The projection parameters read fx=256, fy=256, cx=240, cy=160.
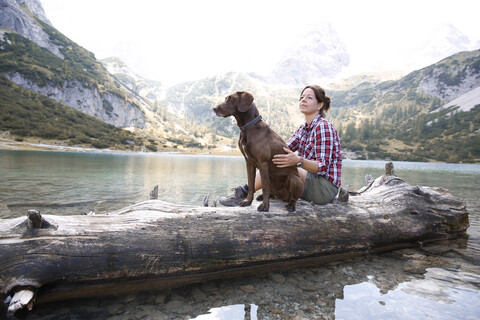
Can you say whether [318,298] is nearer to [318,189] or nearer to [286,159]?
[318,189]

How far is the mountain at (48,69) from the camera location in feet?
462

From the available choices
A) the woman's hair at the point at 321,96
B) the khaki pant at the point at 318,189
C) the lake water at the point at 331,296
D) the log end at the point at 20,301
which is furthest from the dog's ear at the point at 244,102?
the log end at the point at 20,301

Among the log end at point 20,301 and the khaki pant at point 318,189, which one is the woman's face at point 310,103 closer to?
the khaki pant at point 318,189

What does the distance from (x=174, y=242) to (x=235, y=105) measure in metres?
2.60

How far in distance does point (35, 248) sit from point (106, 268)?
893 millimetres

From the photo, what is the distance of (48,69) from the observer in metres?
154

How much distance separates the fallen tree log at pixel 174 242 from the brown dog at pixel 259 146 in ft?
1.37

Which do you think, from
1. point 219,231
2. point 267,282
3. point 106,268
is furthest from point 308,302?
point 106,268

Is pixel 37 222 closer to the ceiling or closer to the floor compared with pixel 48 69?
closer to the floor

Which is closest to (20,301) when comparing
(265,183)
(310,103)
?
(265,183)

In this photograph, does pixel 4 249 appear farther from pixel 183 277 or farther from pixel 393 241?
pixel 393 241

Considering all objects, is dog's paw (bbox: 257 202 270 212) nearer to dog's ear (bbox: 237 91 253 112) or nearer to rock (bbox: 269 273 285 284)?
rock (bbox: 269 273 285 284)

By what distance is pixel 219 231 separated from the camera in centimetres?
430

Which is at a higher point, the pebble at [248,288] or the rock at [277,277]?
the rock at [277,277]
